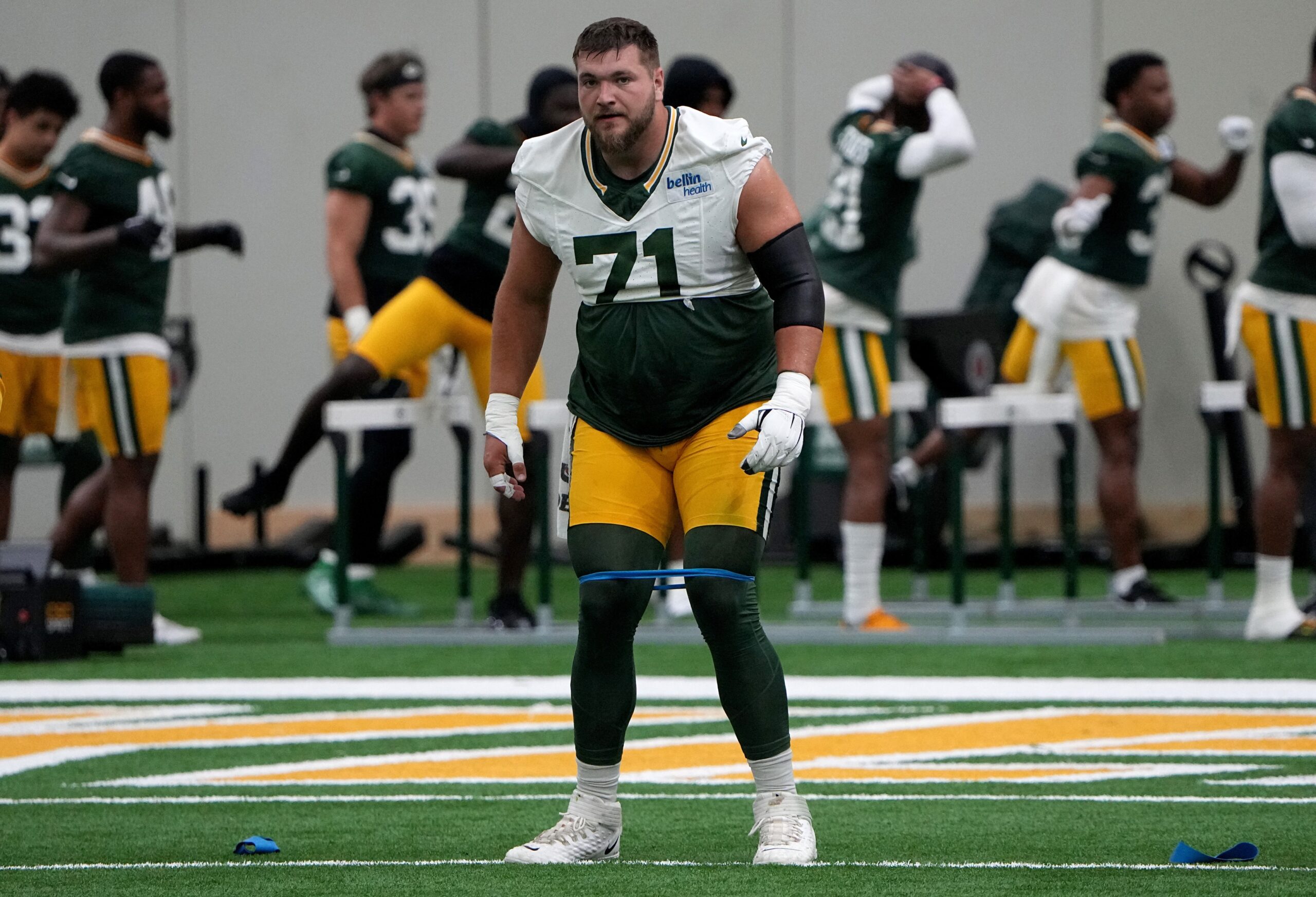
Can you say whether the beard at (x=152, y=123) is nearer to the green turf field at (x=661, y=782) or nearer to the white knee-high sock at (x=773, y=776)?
the green turf field at (x=661, y=782)

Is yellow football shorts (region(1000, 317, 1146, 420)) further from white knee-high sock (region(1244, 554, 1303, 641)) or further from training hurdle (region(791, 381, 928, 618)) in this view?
white knee-high sock (region(1244, 554, 1303, 641))

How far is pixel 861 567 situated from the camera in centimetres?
805

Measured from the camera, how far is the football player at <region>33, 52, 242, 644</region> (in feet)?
26.5

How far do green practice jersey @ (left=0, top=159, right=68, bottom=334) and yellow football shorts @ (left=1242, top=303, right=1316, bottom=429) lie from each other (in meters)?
4.86

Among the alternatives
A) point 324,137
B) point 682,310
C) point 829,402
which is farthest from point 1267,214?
point 324,137

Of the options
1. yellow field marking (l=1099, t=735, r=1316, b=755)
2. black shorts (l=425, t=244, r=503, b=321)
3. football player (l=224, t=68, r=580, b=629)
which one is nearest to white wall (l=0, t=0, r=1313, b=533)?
football player (l=224, t=68, r=580, b=629)

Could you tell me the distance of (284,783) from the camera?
4.91m

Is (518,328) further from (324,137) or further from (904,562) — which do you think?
(324,137)

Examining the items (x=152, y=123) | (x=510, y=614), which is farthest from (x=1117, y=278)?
(x=152, y=123)

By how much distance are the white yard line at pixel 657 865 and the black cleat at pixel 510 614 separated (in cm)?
450

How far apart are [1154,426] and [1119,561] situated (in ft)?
14.8

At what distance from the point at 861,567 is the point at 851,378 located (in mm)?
734

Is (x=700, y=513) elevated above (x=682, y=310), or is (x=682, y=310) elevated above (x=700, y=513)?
(x=682, y=310)

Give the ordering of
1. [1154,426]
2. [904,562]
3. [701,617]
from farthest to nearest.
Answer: [1154,426] < [904,562] < [701,617]
